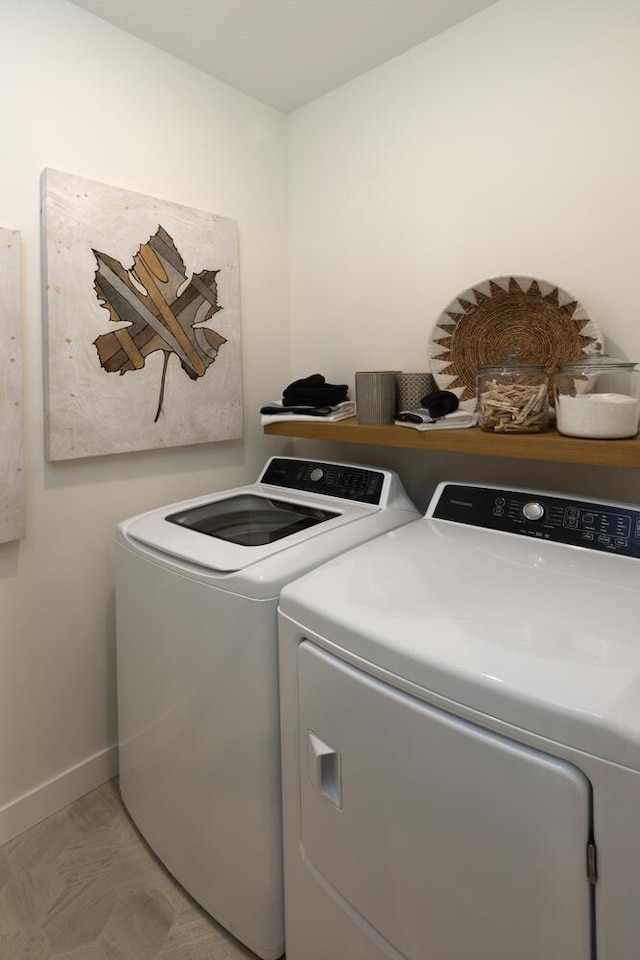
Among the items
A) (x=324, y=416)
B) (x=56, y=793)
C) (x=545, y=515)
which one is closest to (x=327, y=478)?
(x=324, y=416)

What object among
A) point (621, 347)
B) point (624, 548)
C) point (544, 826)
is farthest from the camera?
point (621, 347)

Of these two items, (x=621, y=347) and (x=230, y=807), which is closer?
(x=230, y=807)

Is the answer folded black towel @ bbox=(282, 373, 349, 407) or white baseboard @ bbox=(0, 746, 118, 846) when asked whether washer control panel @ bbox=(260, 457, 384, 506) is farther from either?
white baseboard @ bbox=(0, 746, 118, 846)

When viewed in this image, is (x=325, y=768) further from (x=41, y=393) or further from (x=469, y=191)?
(x=469, y=191)

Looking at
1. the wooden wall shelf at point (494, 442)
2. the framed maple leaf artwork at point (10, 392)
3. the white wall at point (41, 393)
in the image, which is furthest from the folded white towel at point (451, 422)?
the framed maple leaf artwork at point (10, 392)

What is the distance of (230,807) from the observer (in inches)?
51.8

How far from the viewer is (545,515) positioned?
1401mm

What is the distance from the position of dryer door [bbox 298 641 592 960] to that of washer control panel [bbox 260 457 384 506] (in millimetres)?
738

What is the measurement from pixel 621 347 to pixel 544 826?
121 cm

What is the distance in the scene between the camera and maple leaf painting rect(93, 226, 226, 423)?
172cm

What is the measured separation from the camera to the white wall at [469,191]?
1471 millimetres

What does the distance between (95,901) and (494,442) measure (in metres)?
1.61

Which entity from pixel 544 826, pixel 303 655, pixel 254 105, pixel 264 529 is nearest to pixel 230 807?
pixel 303 655

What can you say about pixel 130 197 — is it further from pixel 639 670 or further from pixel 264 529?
pixel 639 670
